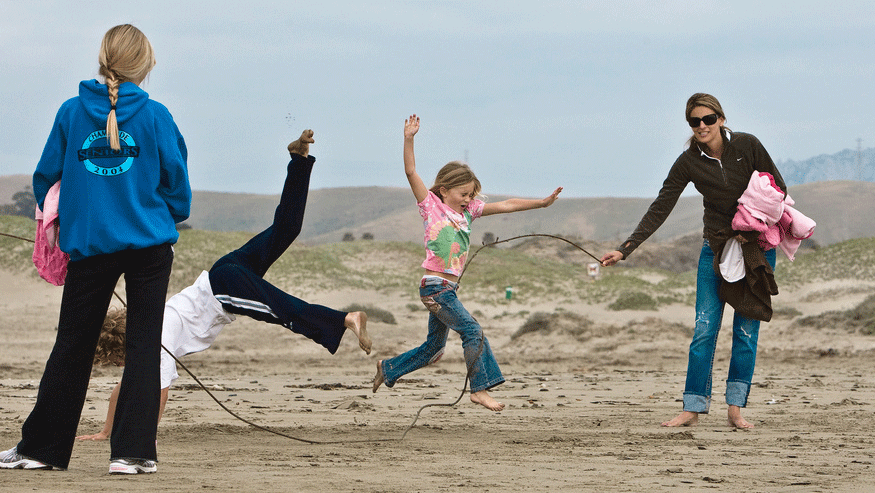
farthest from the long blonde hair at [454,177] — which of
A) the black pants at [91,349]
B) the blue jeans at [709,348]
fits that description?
the black pants at [91,349]

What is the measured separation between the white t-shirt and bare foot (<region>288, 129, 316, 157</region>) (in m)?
0.85

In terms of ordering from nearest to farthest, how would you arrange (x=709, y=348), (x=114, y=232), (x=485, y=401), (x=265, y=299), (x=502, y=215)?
1. (x=114, y=232)
2. (x=265, y=299)
3. (x=485, y=401)
4. (x=709, y=348)
5. (x=502, y=215)

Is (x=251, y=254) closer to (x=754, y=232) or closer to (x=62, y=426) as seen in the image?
(x=62, y=426)

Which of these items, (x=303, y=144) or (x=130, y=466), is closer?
(x=130, y=466)

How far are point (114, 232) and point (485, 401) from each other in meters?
2.70

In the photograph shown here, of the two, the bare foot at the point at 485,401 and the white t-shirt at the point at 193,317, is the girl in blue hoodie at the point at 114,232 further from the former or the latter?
the bare foot at the point at 485,401

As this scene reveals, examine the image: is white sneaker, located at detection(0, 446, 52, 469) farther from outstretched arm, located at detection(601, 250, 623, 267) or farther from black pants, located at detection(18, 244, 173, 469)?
outstretched arm, located at detection(601, 250, 623, 267)

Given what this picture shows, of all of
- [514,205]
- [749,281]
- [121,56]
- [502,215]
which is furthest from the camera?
[502,215]

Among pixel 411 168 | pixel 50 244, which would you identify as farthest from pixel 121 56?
pixel 411 168

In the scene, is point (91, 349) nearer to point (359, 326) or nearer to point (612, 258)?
point (359, 326)

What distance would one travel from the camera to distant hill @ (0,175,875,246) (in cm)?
8600

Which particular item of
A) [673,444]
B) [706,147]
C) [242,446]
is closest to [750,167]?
[706,147]

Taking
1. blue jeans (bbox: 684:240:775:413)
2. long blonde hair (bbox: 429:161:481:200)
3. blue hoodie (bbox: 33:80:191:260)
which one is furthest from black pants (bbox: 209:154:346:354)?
blue jeans (bbox: 684:240:775:413)

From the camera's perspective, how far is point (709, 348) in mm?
6336
